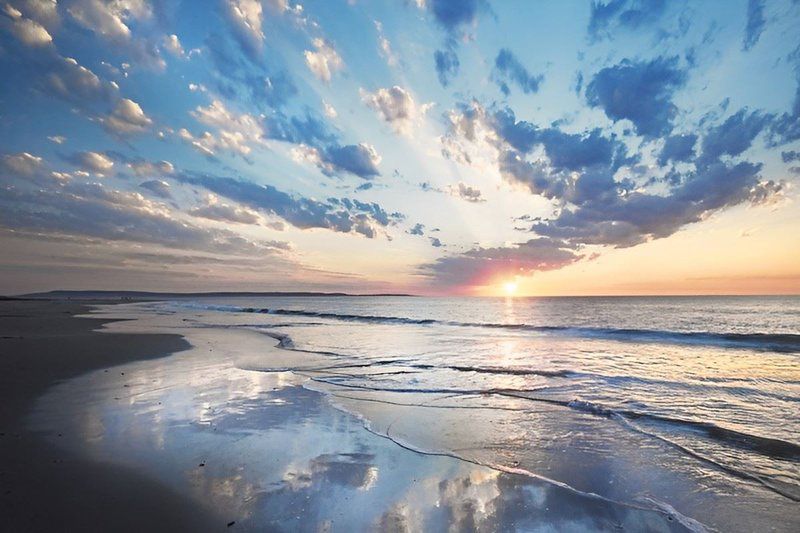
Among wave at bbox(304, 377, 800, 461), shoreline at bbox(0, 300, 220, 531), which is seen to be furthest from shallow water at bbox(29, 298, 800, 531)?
shoreline at bbox(0, 300, 220, 531)

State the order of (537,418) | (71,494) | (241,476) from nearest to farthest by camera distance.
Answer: (71,494) < (241,476) < (537,418)

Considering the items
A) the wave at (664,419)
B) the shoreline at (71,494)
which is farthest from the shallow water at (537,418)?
the shoreline at (71,494)

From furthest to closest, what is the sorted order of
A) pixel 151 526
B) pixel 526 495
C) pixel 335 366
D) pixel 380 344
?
pixel 380 344 < pixel 335 366 < pixel 526 495 < pixel 151 526

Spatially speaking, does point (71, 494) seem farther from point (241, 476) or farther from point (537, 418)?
point (537, 418)

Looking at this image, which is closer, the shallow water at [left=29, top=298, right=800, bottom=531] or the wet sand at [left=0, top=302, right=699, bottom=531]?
the wet sand at [left=0, top=302, right=699, bottom=531]

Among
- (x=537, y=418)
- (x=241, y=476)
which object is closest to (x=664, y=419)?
(x=537, y=418)

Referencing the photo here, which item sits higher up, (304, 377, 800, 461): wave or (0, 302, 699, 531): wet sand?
(0, 302, 699, 531): wet sand

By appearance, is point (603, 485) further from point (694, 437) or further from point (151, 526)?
point (151, 526)

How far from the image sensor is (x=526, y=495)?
4676 millimetres

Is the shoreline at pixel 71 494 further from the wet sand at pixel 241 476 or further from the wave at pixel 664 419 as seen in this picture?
the wave at pixel 664 419

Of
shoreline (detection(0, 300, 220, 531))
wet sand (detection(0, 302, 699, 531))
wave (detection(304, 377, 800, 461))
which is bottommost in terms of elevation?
wave (detection(304, 377, 800, 461))

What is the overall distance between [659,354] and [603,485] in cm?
1772

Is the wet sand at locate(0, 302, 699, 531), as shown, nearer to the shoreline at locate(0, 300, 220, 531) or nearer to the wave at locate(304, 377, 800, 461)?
the shoreline at locate(0, 300, 220, 531)

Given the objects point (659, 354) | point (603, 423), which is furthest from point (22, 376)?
point (659, 354)
